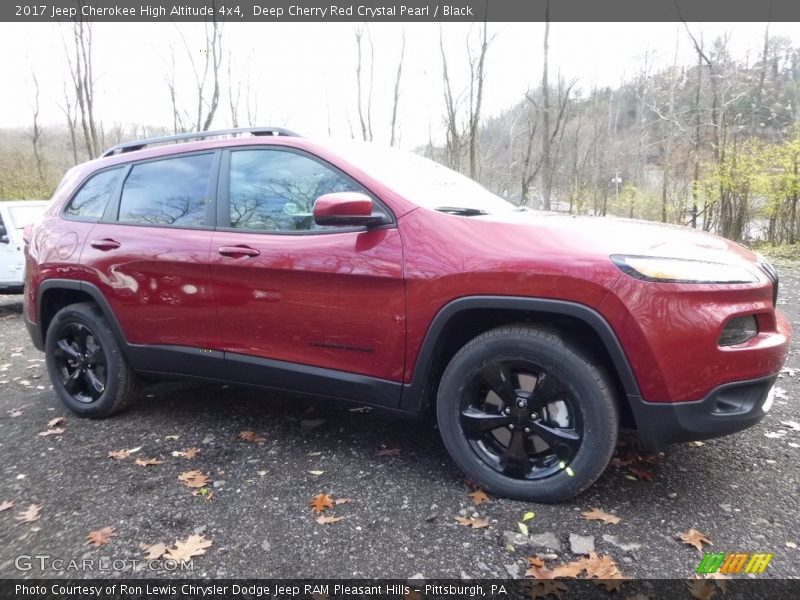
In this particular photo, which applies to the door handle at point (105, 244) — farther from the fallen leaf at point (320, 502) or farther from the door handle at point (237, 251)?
the fallen leaf at point (320, 502)

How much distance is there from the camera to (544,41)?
15172 millimetres

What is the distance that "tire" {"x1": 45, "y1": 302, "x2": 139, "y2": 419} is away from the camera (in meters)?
3.28

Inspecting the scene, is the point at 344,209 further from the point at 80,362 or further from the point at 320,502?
the point at 80,362

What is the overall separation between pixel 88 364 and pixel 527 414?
9.64 ft

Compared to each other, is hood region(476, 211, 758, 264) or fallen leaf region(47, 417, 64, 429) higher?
hood region(476, 211, 758, 264)

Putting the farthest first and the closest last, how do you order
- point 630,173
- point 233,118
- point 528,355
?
point 630,173 < point 233,118 < point 528,355

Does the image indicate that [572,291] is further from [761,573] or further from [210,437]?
[210,437]

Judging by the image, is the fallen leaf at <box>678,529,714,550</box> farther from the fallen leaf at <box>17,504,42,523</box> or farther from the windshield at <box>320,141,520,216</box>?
the fallen leaf at <box>17,504,42,523</box>

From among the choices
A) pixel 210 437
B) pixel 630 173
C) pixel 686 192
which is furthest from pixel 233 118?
pixel 210 437

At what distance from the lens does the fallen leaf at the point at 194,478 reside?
249 cm

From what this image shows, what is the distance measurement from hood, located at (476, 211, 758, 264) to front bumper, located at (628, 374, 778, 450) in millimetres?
528

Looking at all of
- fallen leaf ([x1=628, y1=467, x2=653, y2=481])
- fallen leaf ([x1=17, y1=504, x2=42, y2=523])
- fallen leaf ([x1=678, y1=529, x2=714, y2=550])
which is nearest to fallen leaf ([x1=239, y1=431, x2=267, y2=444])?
fallen leaf ([x1=17, y1=504, x2=42, y2=523])

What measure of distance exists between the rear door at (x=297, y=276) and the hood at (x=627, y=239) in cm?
61

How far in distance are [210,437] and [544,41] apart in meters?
15.9
